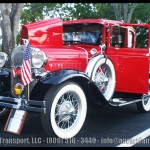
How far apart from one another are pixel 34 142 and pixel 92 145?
0.84m

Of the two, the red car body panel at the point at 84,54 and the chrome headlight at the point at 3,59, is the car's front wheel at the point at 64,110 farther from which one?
the chrome headlight at the point at 3,59

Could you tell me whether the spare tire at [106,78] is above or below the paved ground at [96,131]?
above

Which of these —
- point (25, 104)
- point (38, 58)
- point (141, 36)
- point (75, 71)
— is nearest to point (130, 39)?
point (141, 36)

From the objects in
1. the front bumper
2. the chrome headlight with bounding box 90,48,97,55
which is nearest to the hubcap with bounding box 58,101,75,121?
the front bumper

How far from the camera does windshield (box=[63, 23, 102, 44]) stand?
19.0ft

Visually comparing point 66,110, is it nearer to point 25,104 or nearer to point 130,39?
point 25,104

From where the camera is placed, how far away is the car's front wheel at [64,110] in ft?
13.8

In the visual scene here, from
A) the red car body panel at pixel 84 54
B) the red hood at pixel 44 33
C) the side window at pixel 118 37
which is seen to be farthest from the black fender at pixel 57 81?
the side window at pixel 118 37

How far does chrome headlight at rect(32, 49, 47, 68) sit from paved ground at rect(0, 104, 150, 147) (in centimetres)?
→ 111

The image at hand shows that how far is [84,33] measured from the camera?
5.91 m

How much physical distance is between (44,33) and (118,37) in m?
1.70

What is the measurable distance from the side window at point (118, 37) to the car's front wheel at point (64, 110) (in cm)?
170

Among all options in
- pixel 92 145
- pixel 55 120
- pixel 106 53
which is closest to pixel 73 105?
pixel 55 120

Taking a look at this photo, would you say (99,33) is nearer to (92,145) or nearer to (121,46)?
(121,46)
